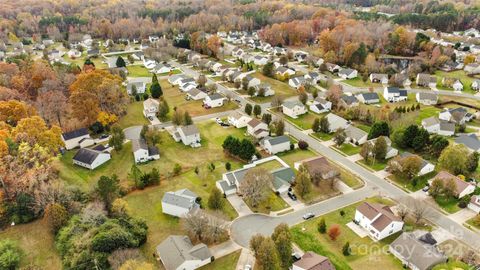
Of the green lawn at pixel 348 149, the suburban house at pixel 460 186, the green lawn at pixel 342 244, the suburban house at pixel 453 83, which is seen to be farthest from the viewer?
the suburban house at pixel 453 83

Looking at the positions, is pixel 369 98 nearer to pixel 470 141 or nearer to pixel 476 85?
pixel 470 141

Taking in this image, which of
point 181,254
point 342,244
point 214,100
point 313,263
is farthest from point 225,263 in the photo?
point 214,100

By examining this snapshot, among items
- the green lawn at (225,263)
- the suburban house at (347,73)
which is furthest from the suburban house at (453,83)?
the green lawn at (225,263)

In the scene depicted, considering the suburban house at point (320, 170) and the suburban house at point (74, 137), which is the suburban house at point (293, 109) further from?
the suburban house at point (74, 137)

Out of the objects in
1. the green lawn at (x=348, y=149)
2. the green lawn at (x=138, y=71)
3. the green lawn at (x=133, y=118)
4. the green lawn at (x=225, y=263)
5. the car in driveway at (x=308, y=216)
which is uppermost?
the car in driveway at (x=308, y=216)

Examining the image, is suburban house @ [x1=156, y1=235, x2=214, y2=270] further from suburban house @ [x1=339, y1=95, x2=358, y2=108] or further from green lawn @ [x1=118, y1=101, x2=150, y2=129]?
suburban house @ [x1=339, y1=95, x2=358, y2=108]

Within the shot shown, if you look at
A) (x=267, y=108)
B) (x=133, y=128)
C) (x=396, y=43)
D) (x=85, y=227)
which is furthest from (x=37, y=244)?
(x=396, y=43)

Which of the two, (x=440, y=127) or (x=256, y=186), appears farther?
(x=440, y=127)
